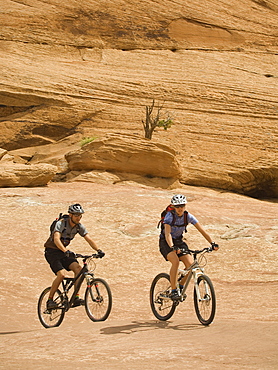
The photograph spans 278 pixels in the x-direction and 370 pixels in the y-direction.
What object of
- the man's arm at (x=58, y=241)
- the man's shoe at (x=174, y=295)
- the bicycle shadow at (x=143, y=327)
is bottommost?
the bicycle shadow at (x=143, y=327)

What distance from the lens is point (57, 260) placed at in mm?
8359

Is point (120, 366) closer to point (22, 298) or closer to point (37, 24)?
point (22, 298)

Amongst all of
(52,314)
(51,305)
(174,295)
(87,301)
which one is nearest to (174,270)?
(174,295)

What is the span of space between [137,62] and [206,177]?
10222 mm

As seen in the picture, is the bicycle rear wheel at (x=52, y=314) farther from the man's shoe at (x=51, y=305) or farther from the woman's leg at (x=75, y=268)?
the woman's leg at (x=75, y=268)

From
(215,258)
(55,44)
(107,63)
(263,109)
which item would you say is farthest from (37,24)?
(215,258)

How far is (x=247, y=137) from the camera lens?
84.6ft

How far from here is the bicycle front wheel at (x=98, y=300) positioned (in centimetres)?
796

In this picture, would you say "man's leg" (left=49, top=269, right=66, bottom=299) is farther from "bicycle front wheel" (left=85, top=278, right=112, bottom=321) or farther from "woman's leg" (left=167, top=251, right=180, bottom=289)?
"woman's leg" (left=167, top=251, right=180, bottom=289)

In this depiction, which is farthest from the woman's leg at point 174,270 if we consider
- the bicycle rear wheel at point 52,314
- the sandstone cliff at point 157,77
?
the sandstone cliff at point 157,77

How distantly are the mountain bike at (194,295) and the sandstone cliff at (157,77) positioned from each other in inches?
598

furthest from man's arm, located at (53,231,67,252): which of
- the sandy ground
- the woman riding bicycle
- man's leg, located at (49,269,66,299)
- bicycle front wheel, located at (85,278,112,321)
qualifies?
the woman riding bicycle

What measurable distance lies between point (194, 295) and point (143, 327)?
0.84 meters

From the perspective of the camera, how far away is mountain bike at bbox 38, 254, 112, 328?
8.05m
